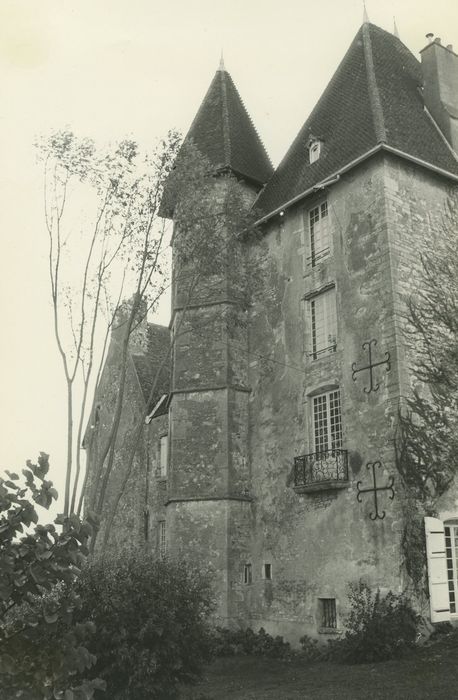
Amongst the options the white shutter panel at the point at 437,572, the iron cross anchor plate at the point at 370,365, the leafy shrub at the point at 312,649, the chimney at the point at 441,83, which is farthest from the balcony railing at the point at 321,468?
the chimney at the point at 441,83

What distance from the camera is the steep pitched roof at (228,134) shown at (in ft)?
60.8

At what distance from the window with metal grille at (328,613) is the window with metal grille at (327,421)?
302 cm

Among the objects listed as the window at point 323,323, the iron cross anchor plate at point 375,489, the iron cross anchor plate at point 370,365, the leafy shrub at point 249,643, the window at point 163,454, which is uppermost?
the window at point 323,323

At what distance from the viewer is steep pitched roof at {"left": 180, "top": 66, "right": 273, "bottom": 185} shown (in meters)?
18.5

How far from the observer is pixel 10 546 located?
12.0 feet

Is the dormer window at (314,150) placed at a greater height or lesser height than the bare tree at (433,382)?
greater

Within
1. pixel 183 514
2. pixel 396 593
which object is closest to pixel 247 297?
pixel 183 514

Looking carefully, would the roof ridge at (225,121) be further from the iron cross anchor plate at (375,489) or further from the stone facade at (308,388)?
the iron cross anchor plate at (375,489)

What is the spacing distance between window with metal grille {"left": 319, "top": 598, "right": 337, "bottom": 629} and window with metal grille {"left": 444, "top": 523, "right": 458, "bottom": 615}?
2.27 m

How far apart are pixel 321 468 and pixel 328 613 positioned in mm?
2879

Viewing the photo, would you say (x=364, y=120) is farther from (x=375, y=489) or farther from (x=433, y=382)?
(x=375, y=489)

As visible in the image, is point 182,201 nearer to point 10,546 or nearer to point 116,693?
point 116,693

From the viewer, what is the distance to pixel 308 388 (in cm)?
1520

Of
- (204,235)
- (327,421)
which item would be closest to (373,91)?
(204,235)
